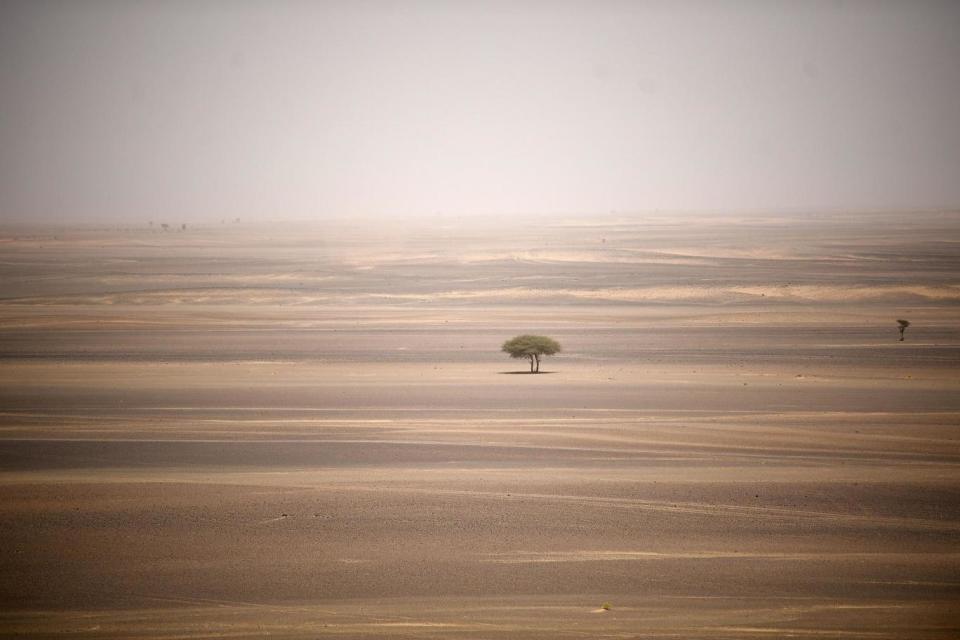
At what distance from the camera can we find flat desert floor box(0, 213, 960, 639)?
496 inches

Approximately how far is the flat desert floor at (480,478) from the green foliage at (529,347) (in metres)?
0.92

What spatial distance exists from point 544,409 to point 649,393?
371cm

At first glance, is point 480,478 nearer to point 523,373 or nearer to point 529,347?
point 523,373

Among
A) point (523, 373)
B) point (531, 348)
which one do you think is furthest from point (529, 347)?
point (523, 373)

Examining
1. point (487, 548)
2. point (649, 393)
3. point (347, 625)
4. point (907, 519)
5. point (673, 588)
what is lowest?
point (347, 625)

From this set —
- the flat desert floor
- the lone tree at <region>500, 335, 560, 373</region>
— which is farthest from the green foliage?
the flat desert floor

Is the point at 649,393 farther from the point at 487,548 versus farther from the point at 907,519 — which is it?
Answer: the point at 487,548

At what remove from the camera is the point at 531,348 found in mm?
31719

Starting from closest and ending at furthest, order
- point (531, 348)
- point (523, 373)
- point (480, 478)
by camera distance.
A: point (480, 478), point (523, 373), point (531, 348)

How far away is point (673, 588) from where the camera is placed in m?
13.1

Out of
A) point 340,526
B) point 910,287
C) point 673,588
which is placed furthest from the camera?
point 910,287

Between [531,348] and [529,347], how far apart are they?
0.09 metres

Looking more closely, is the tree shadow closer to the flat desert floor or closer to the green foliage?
the flat desert floor

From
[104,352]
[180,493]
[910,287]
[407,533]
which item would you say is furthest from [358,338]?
[910,287]
